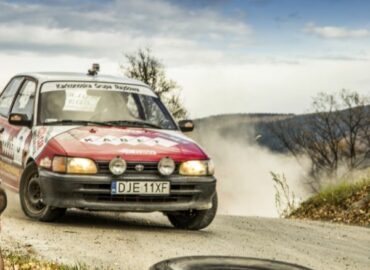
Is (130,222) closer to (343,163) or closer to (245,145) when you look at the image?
(343,163)

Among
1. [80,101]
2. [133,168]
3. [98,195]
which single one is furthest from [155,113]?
[98,195]

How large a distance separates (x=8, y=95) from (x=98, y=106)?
1.98 meters

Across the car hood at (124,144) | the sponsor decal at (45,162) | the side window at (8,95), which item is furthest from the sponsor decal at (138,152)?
the side window at (8,95)

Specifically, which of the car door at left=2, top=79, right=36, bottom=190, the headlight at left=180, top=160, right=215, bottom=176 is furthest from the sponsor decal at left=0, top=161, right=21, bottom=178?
the headlight at left=180, top=160, right=215, bottom=176

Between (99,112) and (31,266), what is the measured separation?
381 centimetres

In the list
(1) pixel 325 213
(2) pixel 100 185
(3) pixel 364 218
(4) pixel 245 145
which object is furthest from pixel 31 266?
(4) pixel 245 145

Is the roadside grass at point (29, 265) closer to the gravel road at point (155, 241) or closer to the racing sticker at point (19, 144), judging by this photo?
the gravel road at point (155, 241)

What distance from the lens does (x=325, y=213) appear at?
17.3 meters

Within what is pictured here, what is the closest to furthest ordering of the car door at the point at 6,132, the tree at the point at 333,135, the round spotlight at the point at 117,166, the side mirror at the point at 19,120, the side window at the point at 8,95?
1. the round spotlight at the point at 117,166
2. the side mirror at the point at 19,120
3. the car door at the point at 6,132
4. the side window at the point at 8,95
5. the tree at the point at 333,135

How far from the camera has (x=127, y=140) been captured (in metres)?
9.59

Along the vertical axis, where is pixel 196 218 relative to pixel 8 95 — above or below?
below

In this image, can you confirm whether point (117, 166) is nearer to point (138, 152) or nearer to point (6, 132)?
point (138, 152)

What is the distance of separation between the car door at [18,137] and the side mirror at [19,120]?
10 centimetres

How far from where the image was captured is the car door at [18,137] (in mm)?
10555
